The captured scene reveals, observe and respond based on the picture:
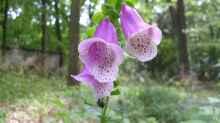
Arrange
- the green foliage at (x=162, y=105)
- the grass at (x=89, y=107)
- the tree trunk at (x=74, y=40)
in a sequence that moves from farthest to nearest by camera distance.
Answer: the tree trunk at (x=74, y=40) < the green foliage at (x=162, y=105) < the grass at (x=89, y=107)

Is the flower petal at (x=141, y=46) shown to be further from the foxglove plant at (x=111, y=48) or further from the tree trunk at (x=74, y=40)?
the tree trunk at (x=74, y=40)

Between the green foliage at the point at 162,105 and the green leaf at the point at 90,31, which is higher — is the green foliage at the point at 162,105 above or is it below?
below

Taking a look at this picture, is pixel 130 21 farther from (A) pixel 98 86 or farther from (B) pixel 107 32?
(A) pixel 98 86

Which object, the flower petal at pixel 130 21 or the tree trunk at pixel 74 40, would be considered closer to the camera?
the flower petal at pixel 130 21

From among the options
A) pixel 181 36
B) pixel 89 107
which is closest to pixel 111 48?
pixel 89 107

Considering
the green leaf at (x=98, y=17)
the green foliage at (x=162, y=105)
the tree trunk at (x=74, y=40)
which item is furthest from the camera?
the tree trunk at (x=74, y=40)

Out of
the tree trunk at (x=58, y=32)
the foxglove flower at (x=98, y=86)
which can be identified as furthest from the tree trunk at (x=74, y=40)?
the tree trunk at (x=58, y=32)

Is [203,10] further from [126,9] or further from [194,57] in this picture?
[126,9]
